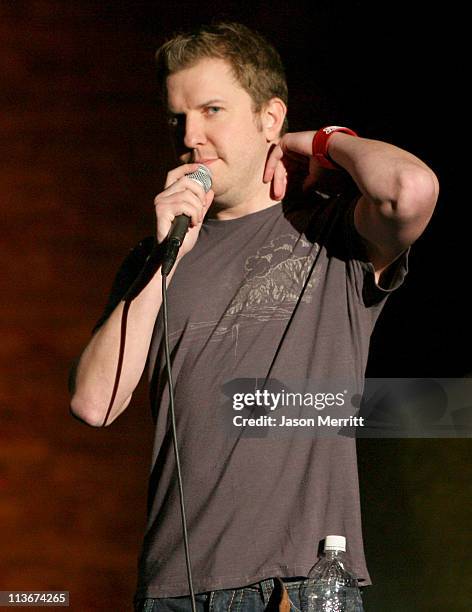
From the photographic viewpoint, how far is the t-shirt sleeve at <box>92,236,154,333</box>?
5.76 feet

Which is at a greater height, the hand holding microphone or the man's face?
the man's face

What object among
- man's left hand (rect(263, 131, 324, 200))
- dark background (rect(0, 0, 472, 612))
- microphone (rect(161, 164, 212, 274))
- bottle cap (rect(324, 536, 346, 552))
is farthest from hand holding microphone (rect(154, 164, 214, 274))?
dark background (rect(0, 0, 472, 612))

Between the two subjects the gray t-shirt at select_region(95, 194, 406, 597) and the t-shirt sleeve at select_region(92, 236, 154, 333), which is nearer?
the gray t-shirt at select_region(95, 194, 406, 597)

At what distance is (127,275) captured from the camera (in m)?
1.79

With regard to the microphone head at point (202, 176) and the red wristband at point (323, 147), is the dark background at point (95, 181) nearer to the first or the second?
the red wristband at point (323, 147)

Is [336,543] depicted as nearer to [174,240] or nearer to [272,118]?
[174,240]

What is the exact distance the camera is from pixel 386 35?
8.51 feet

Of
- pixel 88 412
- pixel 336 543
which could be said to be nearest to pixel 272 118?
pixel 88 412

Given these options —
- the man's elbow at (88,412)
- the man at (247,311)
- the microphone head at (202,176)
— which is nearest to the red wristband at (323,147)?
the man at (247,311)

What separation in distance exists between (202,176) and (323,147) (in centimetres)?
27

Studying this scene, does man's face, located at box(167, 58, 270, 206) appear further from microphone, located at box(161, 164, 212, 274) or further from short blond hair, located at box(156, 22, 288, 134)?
microphone, located at box(161, 164, 212, 274)

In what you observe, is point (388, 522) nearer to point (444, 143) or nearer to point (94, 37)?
point (444, 143)

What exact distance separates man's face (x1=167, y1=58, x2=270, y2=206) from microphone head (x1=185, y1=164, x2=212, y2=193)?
9 centimetres

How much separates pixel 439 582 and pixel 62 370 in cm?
132
